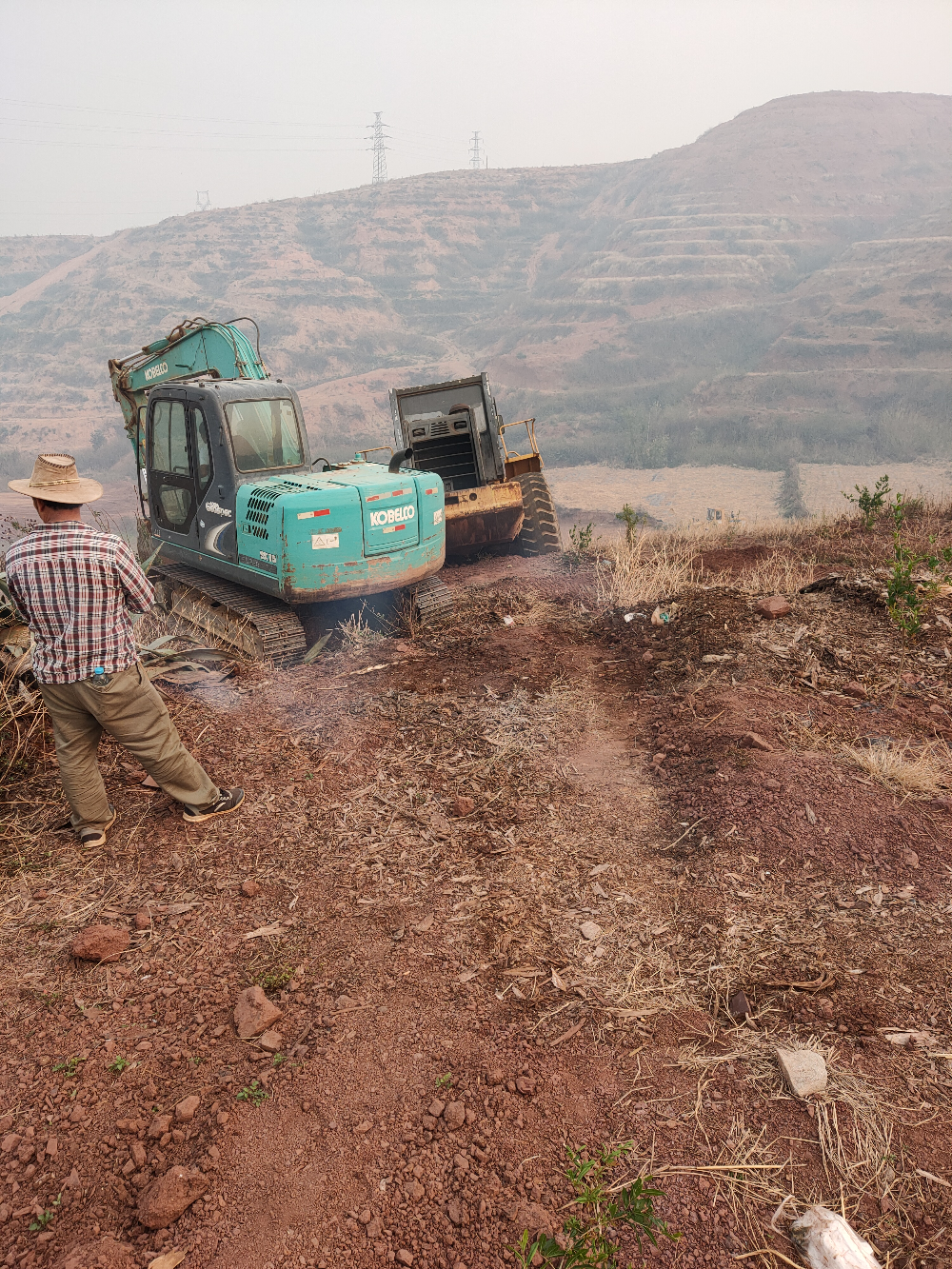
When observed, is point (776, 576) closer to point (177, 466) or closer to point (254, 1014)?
point (177, 466)

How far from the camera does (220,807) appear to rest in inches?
170

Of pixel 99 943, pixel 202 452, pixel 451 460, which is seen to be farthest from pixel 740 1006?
pixel 451 460

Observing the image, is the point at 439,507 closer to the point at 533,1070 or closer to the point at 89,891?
the point at 89,891

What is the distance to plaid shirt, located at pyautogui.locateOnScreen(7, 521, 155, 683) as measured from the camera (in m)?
3.64

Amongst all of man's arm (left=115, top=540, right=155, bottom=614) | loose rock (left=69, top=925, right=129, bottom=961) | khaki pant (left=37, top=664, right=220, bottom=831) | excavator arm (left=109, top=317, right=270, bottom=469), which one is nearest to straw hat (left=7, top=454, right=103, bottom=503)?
man's arm (left=115, top=540, right=155, bottom=614)

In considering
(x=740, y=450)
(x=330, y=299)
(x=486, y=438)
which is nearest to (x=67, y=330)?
(x=330, y=299)

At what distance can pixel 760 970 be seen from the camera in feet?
10.5

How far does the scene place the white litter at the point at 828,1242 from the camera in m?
2.16

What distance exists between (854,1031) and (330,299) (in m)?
67.3

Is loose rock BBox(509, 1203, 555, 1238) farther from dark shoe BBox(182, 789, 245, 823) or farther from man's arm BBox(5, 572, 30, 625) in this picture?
man's arm BBox(5, 572, 30, 625)

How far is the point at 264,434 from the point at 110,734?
3893 mm

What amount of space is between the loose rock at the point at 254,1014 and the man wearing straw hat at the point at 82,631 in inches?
56.6

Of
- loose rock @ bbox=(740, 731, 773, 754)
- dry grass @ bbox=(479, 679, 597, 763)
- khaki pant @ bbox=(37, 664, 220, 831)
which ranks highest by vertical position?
khaki pant @ bbox=(37, 664, 220, 831)

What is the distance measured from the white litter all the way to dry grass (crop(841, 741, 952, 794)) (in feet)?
8.29
